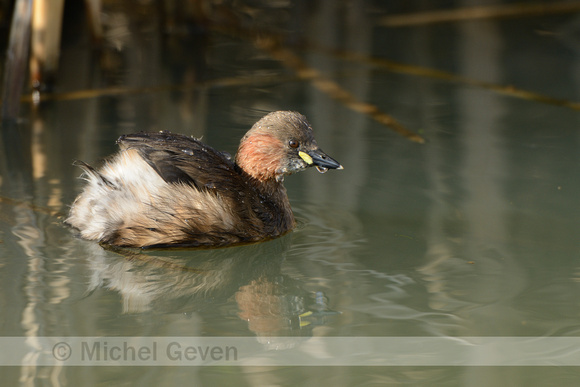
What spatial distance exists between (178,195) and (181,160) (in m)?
0.16

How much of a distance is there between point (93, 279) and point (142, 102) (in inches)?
121

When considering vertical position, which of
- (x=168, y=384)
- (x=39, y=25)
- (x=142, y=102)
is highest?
(x=39, y=25)

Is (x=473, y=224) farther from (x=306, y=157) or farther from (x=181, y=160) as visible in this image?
(x=181, y=160)

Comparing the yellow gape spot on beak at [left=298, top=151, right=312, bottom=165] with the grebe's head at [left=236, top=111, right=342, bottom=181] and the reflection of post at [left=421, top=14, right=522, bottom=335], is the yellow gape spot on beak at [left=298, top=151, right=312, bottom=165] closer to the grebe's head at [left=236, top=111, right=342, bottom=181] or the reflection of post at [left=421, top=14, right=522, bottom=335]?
the grebe's head at [left=236, top=111, right=342, bottom=181]

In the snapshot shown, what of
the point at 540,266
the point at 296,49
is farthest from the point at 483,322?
the point at 296,49

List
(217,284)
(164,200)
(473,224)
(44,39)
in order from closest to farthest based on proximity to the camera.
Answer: (217,284) < (164,200) < (473,224) < (44,39)

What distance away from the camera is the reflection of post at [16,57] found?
18.7 feet

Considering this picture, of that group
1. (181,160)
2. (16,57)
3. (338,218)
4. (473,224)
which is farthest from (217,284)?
(16,57)

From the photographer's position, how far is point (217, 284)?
360 centimetres

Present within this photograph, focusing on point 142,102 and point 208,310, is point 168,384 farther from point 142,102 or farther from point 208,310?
point 142,102

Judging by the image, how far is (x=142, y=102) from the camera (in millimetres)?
6438

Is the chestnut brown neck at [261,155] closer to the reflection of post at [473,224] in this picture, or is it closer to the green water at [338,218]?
the green water at [338,218]

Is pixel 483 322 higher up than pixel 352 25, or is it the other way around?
pixel 352 25

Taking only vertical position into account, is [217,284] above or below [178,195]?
below
